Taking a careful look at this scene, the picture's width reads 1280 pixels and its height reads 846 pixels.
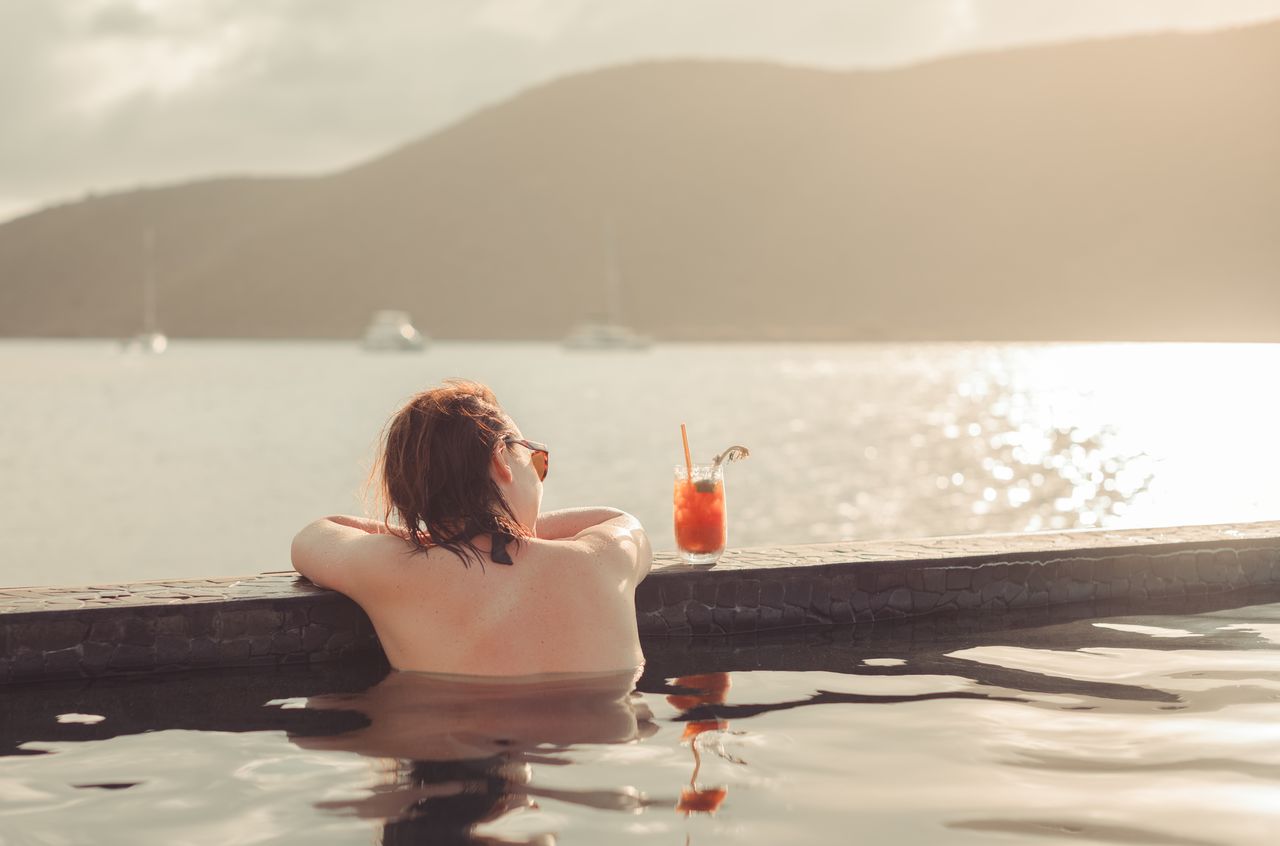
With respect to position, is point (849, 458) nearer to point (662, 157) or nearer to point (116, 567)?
point (116, 567)

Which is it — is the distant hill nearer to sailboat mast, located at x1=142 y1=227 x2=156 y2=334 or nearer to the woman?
sailboat mast, located at x1=142 y1=227 x2=156 y2=334

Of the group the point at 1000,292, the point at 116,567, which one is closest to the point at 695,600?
the point at 116,567

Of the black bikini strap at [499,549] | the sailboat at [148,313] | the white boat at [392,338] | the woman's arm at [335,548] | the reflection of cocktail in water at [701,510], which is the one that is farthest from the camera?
the sailboat at [148,313]

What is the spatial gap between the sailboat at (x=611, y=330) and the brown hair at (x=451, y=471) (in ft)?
304

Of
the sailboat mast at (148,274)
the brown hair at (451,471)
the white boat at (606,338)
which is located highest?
the sailboat mast at (148,274)

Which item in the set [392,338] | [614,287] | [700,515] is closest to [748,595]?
[700,515]

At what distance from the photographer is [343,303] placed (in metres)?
119

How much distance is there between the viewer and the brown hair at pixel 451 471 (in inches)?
145

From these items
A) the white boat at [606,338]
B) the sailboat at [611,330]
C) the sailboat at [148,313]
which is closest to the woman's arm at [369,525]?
the sailboat at [611,330]

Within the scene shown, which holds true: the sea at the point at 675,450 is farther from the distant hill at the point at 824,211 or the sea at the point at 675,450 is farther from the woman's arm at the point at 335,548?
the distant hill at the point at 824,211

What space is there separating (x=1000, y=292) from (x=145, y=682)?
97400 mm

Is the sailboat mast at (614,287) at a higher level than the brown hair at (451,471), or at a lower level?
higher

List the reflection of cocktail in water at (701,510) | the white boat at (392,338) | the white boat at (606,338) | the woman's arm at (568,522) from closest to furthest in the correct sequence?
the woman's arm at (568,522), the reflection of cocktail in water at (701,510), the white boat at (606,338), the white boat at (392,338)

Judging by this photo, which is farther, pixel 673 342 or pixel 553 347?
pixel 553 347
